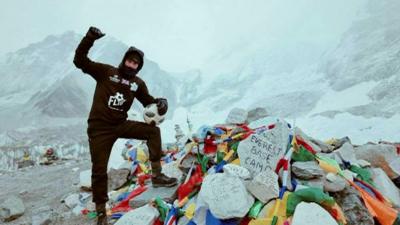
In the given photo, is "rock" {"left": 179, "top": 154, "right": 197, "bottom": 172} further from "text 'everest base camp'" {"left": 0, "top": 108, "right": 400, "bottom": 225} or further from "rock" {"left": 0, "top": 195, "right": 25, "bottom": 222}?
"rock" {"left": 0, "top": 195, "right": 25, "bottom": 222}

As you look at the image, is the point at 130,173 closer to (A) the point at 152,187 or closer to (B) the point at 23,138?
(A) the point at 152,187

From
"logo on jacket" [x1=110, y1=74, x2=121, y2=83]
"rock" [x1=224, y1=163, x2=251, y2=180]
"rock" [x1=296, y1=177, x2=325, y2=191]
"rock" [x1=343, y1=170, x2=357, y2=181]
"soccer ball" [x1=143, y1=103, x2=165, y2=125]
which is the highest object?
"logo on jacket" [x1=110, y1=74, x2=121, y2=83]

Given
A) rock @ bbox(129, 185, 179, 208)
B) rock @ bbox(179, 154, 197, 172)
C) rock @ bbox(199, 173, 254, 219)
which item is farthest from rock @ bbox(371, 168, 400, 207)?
rock @ bbox(129, 185, 179, 208)

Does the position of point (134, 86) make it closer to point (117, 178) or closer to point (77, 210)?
point (77, 210)

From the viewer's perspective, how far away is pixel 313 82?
29469 millimetres

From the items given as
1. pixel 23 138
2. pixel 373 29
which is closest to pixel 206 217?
pixel 23 138

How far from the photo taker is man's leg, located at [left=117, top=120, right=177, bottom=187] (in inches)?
152

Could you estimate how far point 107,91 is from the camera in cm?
369

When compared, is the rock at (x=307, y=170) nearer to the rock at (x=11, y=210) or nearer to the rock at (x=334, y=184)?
the rock at (x=334, y=184)

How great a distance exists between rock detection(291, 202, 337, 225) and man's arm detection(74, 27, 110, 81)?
242 cm

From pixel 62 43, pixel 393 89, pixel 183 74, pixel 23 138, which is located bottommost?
pixel 23 138

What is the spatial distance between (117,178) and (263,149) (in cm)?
285

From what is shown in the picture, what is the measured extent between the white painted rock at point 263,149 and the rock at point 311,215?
0.77m

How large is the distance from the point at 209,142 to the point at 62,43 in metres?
57.5
